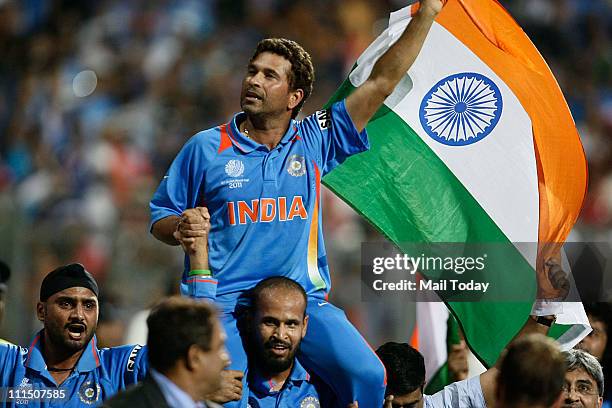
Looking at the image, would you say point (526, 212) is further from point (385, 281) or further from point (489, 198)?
point (385, 281)

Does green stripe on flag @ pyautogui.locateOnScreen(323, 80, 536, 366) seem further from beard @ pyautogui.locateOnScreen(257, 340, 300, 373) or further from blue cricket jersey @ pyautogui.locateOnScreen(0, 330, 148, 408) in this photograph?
blue cricket jersey @ pyautogui.locateOnScreen(0, 330, 148, 408)

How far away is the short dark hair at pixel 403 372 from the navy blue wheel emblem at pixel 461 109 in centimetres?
137

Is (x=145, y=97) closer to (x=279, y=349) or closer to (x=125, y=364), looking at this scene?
(x=125, y=364)

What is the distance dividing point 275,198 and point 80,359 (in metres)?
1.44

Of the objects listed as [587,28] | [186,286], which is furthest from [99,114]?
[186,286]

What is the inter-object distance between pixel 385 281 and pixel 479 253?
0.95 meters

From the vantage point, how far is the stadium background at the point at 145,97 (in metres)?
11.0

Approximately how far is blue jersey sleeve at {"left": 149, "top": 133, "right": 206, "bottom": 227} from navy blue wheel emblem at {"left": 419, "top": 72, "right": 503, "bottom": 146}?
1.80 metres

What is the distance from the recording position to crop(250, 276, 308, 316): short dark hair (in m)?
6.10

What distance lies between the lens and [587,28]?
1475 cm

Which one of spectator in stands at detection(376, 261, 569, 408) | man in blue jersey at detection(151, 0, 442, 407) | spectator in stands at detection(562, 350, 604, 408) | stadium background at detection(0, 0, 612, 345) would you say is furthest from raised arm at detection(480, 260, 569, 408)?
stadium background at detection(0, 0, 612, 345)

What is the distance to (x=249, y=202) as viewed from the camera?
6.23 m

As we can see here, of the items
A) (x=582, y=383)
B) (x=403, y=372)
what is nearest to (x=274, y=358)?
(x=403, y=372)

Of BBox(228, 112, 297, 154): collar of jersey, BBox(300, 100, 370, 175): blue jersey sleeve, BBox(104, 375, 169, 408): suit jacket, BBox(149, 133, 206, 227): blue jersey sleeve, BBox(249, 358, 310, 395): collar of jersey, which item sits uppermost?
BBox(300, 100, 370, 175): blue jersey sleeve
